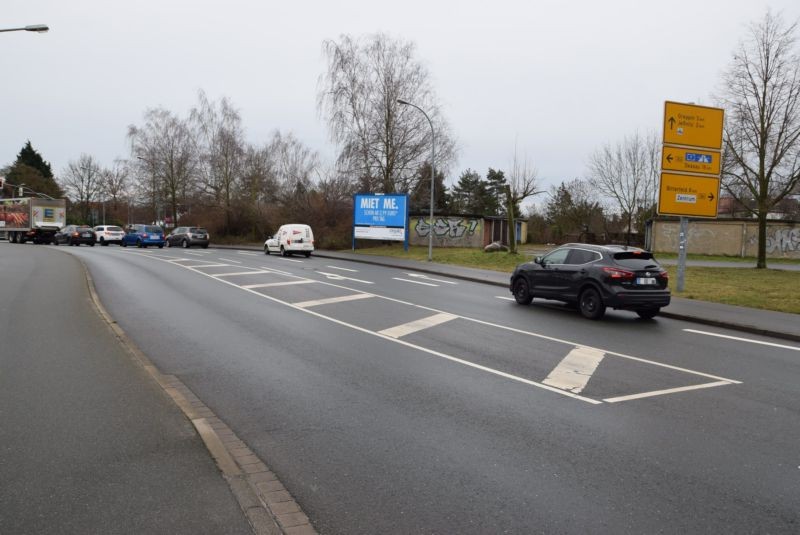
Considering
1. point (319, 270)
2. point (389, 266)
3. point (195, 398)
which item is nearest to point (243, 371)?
point (195, 398)

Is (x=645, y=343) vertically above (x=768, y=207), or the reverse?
(x=768, y=207)

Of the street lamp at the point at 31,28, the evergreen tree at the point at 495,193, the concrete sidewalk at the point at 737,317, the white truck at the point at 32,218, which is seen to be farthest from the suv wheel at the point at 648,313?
the evergreen tree at the point at 495,193

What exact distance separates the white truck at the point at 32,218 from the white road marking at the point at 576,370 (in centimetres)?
4884

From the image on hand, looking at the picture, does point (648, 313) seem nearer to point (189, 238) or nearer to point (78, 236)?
point (189, 238)

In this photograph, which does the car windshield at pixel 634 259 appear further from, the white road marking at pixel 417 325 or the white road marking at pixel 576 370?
the white road marking at pixel 576 370

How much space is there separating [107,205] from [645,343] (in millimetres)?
89491

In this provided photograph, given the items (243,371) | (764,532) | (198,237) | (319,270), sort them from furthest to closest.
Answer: (198,237) → (319,270) → (243,371) → (764,532)

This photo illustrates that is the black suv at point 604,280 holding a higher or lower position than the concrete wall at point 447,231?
lower

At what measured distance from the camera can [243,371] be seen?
7301 millimetres

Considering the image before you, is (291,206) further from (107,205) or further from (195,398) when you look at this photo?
(107,205)

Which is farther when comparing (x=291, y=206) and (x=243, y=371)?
(x=291, y=206)

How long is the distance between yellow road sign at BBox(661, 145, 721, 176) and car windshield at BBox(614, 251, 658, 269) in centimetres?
576

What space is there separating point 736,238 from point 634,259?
3116cm

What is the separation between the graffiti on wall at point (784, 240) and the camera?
1512 inches
